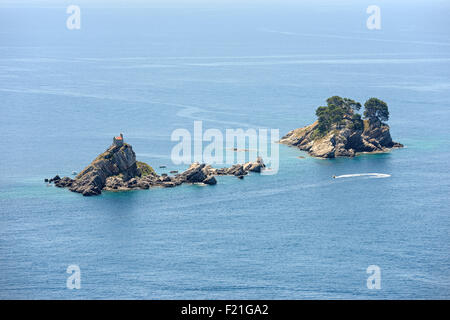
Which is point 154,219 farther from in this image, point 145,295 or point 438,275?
point 438,275

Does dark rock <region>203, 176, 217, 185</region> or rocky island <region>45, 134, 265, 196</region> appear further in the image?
dark rock <region>203, 176, 217, 185</region>

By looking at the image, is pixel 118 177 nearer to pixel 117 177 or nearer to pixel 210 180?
pixel 117 177

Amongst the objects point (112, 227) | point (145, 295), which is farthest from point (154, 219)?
point (145, 295)

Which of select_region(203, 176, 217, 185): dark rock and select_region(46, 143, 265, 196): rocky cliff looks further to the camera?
select_region(203, 176, 217, 185): dark rock

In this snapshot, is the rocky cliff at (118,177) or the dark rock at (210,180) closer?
the rocky cliff at (118,177)
